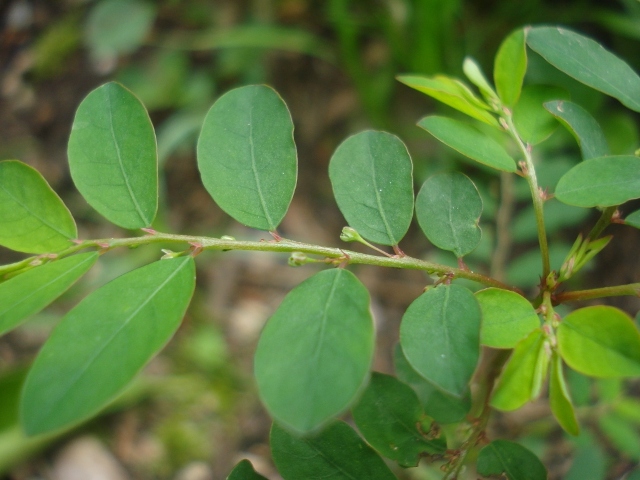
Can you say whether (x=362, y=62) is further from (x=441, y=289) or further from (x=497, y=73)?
(x=441, y=289)

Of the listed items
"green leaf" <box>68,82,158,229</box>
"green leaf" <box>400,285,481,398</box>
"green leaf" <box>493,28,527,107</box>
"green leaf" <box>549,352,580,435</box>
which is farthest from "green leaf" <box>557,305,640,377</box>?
"green leaf" <box>68,82,158,229</box>

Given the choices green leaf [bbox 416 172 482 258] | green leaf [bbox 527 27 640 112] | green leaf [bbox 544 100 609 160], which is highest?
green leaf [bbox 527 27 640 112]

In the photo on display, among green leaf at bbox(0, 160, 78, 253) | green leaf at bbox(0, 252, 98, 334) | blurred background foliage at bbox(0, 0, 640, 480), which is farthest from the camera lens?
blurred background foliage at bbox(0, 0, 640, 480)

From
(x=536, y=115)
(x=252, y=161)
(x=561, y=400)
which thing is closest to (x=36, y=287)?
(x=252, y=161)

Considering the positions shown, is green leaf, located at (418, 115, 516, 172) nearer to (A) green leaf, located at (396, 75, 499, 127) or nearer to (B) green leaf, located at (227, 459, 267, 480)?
(A) green leaf, located at (396, 75, 499, 127)

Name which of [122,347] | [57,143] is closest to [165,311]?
[122,347]

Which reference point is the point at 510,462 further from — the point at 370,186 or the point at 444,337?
the point at 370,186
